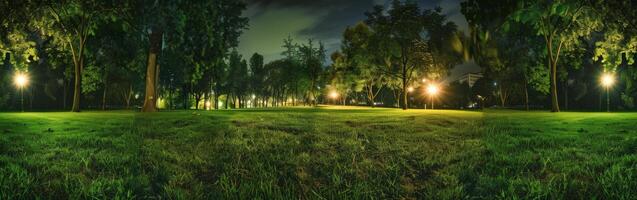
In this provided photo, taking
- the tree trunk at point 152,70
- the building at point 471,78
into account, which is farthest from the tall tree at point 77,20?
the building at point 471,78

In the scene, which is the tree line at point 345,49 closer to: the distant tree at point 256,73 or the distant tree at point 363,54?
the distant tree at point 363,54

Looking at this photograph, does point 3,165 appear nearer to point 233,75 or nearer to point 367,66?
point 367,66

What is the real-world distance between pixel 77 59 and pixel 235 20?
841 inches

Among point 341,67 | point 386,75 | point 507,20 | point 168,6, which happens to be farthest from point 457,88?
point 507,20

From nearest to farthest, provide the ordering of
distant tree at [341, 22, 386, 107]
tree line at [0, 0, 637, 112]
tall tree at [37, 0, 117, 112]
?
tree line at [0, 0, 637, 112]
tall tree at [37, 0, 117, 112]
distant tree at [341, 22, 386, 107]

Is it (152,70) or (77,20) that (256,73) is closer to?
(77,20)

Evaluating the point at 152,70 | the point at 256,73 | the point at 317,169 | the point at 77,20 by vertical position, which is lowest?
the point at 317,169

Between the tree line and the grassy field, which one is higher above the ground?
the tree line

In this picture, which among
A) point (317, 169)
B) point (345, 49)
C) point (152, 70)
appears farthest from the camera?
point (345, 49)

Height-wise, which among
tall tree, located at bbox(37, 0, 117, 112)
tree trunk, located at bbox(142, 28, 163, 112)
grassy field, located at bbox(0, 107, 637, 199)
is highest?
tall tree, located at bbox(37, 0, 117, 112)

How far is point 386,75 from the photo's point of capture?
54.2m

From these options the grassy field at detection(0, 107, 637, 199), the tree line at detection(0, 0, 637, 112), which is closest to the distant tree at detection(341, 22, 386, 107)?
the tree line at detection(0, 0, 637, 112)

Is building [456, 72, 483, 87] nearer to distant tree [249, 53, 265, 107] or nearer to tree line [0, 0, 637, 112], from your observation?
tree line [0, 0, 637, 112]

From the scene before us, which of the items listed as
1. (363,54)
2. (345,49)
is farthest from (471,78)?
(363,54)
